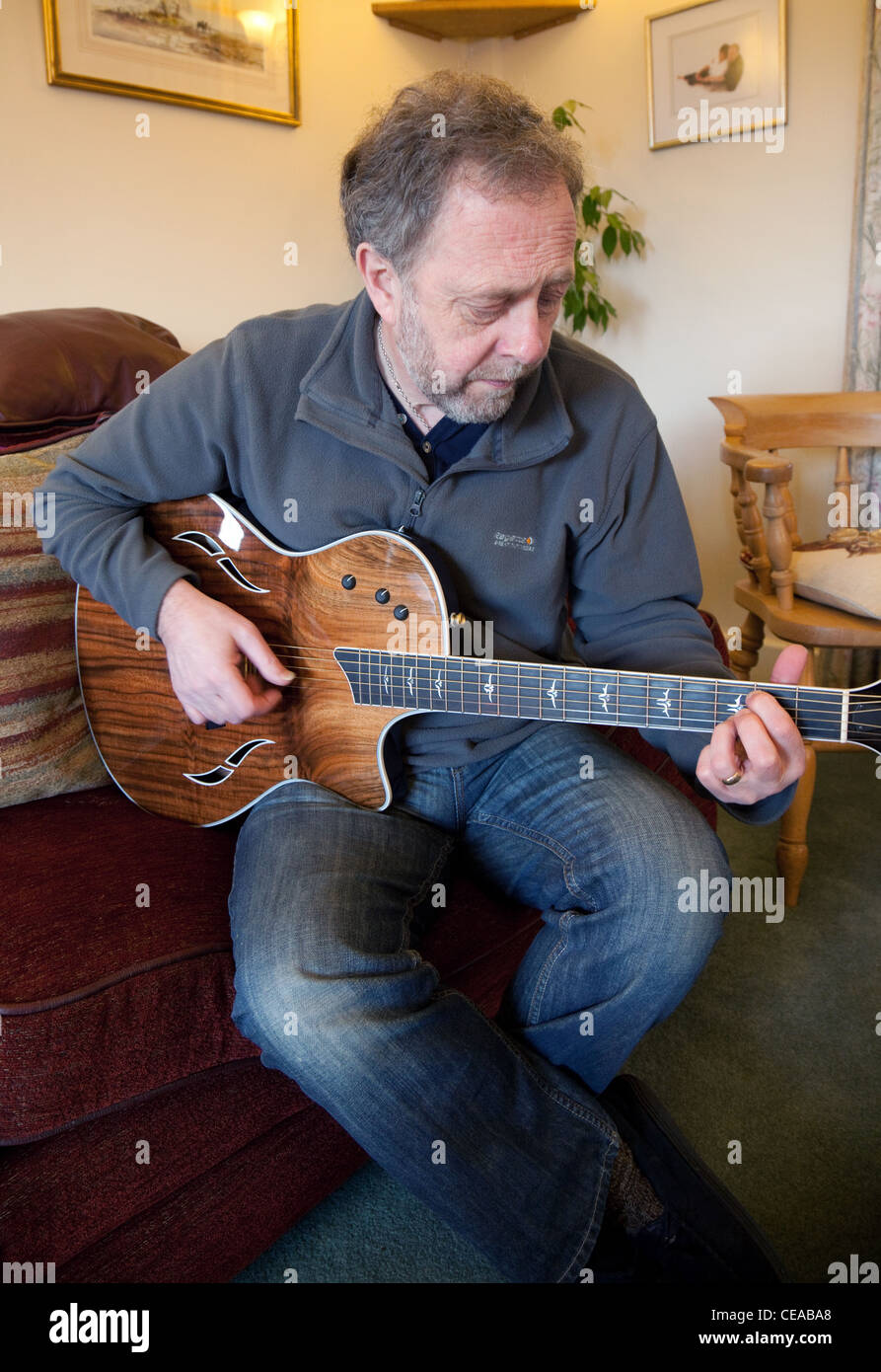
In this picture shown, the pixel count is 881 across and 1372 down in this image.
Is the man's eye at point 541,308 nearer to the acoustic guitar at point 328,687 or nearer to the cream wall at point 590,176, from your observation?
the acoustic guitar at point 328,687

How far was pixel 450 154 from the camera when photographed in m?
1.06

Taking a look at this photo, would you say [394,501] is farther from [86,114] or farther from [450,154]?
[86,114]

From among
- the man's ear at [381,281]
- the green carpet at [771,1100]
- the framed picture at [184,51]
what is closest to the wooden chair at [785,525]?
the green carpet at [771,1100]

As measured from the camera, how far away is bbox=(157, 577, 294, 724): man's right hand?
3.83ft

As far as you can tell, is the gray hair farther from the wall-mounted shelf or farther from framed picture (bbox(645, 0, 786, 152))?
the wall-mounted shelf

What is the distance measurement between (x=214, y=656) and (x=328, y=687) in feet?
0.46

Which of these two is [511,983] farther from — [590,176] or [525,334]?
[590,176]

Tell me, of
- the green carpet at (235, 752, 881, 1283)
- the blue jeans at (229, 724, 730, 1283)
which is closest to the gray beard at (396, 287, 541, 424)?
the blue jeans at (229, 724, 730, 1283)

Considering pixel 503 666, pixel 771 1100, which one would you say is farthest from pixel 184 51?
pixel 771 1100

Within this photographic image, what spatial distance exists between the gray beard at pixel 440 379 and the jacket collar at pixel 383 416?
37mm

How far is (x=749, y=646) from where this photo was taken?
7.65 ft
